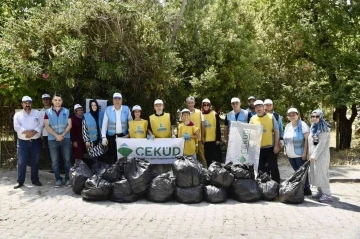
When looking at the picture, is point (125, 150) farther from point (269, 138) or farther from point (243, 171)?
point (269, 138)

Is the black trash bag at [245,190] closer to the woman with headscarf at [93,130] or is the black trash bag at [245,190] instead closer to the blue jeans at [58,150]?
the woman with headscarf at [93,130]

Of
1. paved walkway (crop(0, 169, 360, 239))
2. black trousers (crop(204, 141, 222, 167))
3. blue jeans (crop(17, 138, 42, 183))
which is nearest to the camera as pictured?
paved walkway (crop(0, 169, 360, 239))

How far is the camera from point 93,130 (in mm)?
8867

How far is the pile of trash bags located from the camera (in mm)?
7590

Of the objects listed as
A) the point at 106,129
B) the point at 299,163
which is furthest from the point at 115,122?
the point at 299,163

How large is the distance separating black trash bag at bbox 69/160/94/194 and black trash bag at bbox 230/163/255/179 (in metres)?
2.72

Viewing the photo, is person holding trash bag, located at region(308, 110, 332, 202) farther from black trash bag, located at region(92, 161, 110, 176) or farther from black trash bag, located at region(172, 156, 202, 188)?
black trash bag, located at region(92, 161, 110, 176)

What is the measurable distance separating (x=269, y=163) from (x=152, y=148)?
8.01 feet

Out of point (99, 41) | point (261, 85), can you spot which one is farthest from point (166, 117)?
point (261, 85)

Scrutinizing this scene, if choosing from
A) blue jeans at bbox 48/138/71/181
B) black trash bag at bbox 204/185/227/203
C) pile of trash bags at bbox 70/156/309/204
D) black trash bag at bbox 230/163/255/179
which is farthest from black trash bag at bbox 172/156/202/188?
blue jeans at bbox 48/138/71/181

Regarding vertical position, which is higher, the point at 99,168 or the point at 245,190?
the point at 99,168

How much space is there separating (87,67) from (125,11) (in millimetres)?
1604

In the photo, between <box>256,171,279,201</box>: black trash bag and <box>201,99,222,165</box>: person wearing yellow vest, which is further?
<box>201,99,222,165</box>: person wearing yellow vest

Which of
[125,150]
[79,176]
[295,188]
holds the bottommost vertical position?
[295,188]
